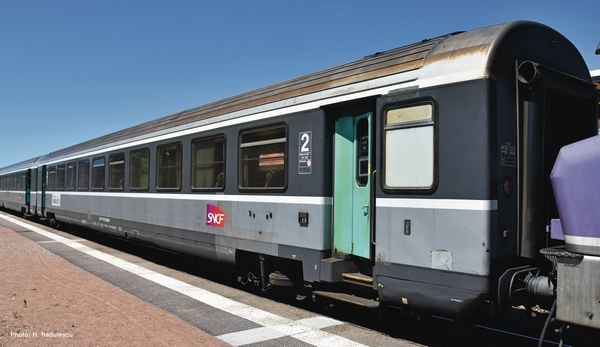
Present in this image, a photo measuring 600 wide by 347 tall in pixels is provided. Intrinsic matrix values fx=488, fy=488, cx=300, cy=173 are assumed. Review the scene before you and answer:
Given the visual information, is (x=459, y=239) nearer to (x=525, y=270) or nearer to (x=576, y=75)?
(x=525, y=270)

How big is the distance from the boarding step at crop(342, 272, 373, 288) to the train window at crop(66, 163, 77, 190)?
13.5 metres

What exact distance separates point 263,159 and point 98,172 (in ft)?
29.0

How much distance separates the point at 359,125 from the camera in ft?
20.0

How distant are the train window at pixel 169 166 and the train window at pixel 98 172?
13.9 ft

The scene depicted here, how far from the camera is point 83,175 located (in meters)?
15.8

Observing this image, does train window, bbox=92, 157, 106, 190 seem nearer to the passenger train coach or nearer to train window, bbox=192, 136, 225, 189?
train window, bbox=192, 136, 225, 189

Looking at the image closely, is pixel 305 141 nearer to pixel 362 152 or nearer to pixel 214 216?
pixel 362 152

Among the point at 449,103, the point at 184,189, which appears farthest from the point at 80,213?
the point at 449,103

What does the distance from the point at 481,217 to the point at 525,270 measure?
78cm

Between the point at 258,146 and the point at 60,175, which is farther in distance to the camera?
the point at 60,175

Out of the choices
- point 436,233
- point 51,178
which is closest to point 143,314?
point 436,233

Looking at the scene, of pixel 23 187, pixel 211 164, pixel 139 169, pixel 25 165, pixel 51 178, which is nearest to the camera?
pixel 211 164

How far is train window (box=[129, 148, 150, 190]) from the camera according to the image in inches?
439

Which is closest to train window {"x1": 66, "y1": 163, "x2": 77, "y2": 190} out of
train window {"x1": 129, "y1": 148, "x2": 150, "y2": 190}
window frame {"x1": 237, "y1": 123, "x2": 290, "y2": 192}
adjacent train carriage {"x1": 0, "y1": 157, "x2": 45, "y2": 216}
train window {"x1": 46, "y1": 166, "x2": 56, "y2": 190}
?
train window {"x1": 46, "y1": 166, "x2": 56, "y2": 190}
